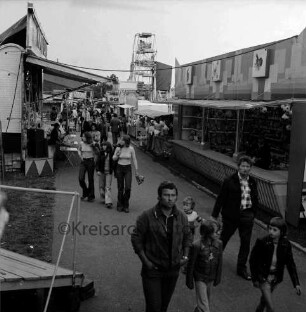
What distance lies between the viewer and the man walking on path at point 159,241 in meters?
4.15

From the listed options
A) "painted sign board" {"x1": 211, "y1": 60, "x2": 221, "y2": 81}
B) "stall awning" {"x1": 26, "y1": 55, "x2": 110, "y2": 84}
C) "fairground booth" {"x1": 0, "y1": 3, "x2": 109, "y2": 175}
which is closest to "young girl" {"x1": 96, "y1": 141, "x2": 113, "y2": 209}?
"fairground booth" {"x1": 0, "y1": 3, "x2": 109, "y2": 175}

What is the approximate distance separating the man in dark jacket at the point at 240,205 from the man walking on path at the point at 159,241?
7.19ft

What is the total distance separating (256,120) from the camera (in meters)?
14.1

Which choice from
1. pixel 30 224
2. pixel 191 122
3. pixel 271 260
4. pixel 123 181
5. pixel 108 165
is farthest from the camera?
pixel 191 122

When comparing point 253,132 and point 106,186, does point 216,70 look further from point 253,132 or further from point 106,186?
point 106,186

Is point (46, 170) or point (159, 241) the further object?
point (46, 170)

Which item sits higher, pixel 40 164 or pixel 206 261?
pixel 206 261

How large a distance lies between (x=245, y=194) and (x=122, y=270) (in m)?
2.13

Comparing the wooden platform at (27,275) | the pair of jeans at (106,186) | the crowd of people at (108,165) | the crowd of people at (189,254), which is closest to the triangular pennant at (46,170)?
the crowd of people at (108,165)

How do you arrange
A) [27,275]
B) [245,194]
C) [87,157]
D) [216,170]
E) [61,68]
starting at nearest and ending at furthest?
[27,275], [245,194], [87,157], [216,170], [61,68]

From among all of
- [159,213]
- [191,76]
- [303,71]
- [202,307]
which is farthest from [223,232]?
[191,76]

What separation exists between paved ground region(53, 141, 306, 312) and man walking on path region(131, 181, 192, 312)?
132 cm

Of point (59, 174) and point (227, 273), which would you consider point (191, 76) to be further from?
point (227, 273)

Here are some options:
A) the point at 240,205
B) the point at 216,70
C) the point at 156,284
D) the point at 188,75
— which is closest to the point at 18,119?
the point at 216,70
